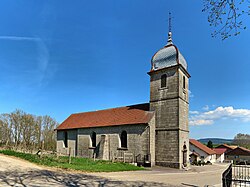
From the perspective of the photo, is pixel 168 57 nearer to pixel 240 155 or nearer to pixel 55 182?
pixel 55 182

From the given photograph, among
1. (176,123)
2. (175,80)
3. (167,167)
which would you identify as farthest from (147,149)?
(175,80)

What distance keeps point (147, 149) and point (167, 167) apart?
264 cm

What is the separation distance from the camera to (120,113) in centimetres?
2761

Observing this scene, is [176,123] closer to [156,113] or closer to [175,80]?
[156,113]

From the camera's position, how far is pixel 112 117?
27.7m

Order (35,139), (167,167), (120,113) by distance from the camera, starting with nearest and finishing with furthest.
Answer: (167,167)
(120,113)
(35,139)

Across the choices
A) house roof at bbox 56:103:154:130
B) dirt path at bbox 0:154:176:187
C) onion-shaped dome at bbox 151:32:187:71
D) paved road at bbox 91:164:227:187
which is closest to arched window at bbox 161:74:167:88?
onion-shaped dome at bbox 151:32:187:71

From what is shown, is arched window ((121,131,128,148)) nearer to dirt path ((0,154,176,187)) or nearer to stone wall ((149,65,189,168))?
stone wall ((149,65,189,168))

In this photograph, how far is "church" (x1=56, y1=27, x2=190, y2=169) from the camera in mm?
22109

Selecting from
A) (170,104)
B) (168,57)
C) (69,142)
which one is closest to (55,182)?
(170,104)

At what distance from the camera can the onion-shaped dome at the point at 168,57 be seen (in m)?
23.3

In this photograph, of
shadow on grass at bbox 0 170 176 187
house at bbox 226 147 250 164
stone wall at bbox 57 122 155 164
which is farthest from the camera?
house at bbox 226 147 250 164

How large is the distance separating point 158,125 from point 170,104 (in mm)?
2628

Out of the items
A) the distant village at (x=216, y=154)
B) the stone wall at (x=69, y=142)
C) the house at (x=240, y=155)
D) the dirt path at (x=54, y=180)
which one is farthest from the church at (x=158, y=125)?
the house at (x=240, y=155)
